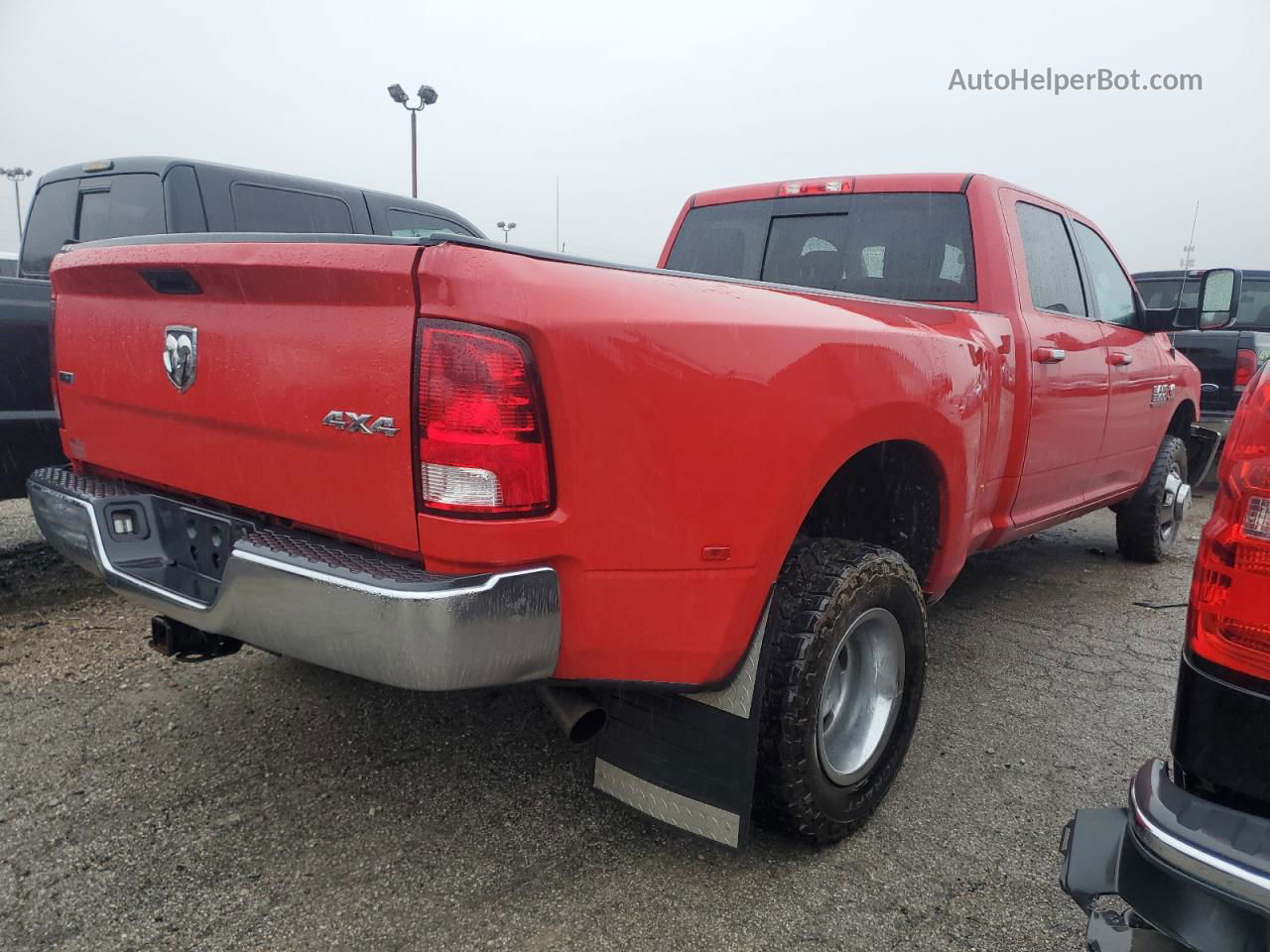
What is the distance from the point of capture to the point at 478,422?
1.62 meters

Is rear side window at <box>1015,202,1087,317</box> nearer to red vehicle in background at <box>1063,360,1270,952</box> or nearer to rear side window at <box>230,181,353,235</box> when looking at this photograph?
red vehicle in background at <box>1063,360,1270,952</box>

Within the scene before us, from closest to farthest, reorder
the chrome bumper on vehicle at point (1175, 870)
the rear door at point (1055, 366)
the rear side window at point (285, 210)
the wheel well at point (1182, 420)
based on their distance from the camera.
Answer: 1. the chrome bumper on vehicle at point (1175, 870)
2. the rear door at point (1055, 366)
3. the wheel well at point (1182, 420)
4. the rear side window at point (285, 210)

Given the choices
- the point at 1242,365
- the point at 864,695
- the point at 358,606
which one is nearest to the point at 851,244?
the point at 864,695

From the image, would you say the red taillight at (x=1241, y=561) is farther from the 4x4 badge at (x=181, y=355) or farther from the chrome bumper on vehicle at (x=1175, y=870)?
the 4x4 badge at (x=181, y=355)

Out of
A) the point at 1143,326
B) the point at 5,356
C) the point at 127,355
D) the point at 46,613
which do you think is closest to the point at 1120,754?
the point at 1143,326

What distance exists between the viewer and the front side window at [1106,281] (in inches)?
161

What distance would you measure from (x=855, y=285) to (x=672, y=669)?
2.08 m

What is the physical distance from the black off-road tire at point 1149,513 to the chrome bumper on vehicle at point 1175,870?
4013 millimetres

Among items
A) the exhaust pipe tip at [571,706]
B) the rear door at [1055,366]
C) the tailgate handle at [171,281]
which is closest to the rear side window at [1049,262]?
the rear door at [1055,366]

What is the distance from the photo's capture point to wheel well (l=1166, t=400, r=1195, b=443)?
5098 millimetres

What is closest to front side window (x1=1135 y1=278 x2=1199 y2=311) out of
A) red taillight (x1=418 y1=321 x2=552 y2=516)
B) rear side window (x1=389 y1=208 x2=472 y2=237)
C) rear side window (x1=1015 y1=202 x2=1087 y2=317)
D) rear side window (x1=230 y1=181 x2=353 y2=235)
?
rear side window (x1=1015 y1=202 x2=1087 y2=317)

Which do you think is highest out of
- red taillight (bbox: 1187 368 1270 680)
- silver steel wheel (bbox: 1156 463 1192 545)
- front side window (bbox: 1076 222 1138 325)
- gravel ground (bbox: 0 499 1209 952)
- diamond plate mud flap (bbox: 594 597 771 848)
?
front side window (bbox: 1076 222 1138 325)

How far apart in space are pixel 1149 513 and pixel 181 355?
487 cm

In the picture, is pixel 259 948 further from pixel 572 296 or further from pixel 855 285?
pixel 855 285
